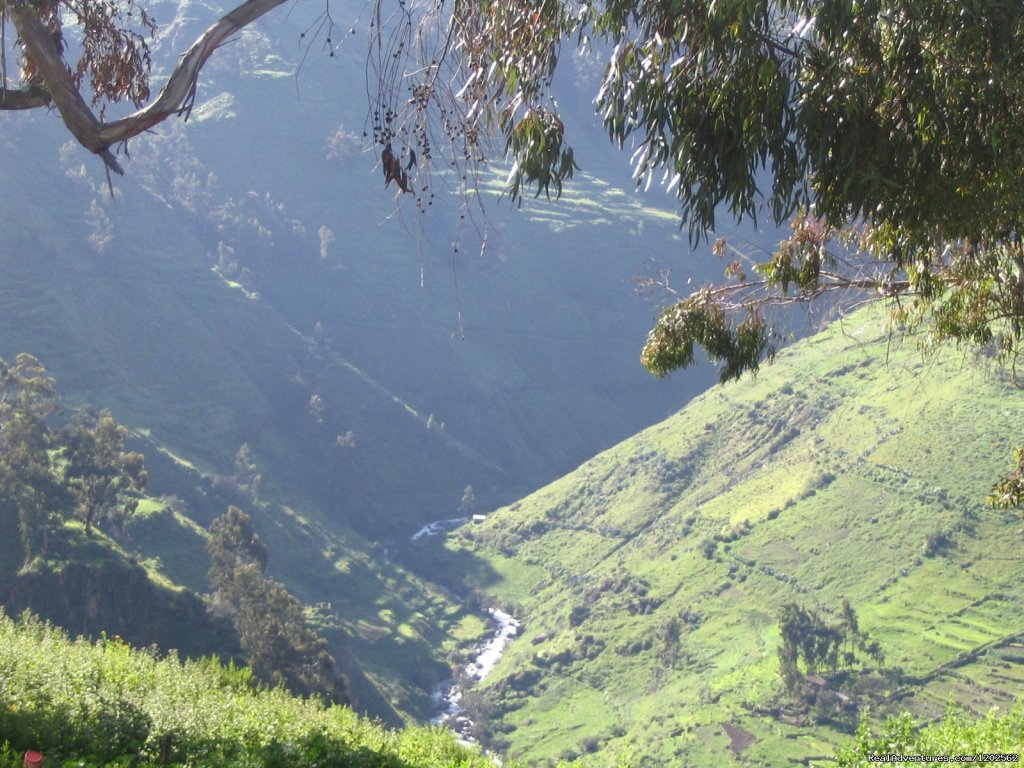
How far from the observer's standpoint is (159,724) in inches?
258

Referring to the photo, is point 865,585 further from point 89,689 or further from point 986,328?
point 89,689

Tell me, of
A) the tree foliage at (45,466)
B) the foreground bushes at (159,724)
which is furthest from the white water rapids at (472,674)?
the foreground bushes at (159,724)

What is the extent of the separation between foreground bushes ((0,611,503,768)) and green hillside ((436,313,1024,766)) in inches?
1157

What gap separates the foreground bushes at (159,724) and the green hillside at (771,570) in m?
29.4

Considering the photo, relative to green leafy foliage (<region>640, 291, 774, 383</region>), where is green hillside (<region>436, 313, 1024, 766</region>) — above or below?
below

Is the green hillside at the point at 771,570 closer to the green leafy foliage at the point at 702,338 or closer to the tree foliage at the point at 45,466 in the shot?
the tree foliage at the point at 45,466

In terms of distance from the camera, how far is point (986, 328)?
9625 mm

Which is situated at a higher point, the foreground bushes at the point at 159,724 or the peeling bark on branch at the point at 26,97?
the peeling bark on branch at the point at 26,97

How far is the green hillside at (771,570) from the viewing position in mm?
38875

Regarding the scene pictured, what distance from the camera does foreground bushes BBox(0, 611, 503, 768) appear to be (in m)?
6.17

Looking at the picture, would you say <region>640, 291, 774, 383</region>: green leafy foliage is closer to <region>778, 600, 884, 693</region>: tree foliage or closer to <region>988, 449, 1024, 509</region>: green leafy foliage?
<region>988, 449, 1024, 509</region>: green leafy foliage

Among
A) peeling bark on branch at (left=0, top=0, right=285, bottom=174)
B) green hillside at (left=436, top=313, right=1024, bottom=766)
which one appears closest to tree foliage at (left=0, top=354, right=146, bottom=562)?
green hillside at (left=436, top=313, right=1024, bottom=766)

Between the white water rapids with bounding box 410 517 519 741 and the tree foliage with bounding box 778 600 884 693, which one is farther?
the white water rapids with bounding box 410 517 519 741

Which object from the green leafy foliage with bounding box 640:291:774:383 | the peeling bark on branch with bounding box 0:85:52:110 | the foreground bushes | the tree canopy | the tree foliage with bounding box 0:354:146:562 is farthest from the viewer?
the tree foliage with bounding box 0:354:146:562
